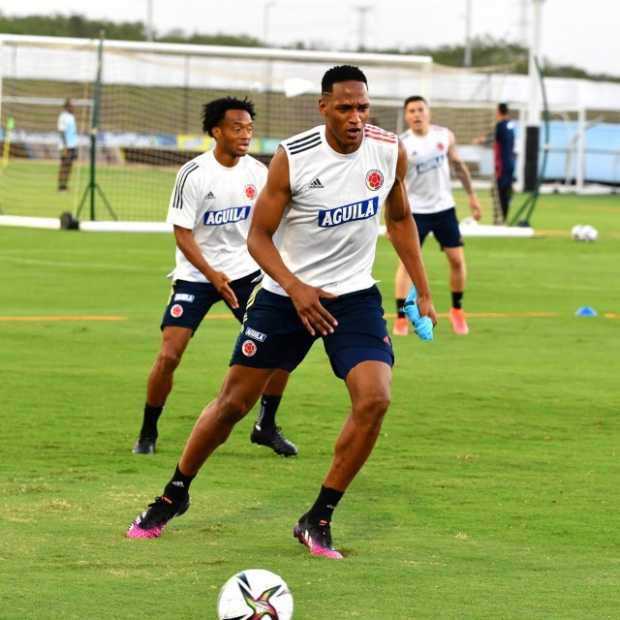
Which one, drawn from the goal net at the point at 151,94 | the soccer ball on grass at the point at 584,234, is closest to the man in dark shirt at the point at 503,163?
the goal net at the point at 151,94

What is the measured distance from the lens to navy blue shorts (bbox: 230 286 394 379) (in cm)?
756

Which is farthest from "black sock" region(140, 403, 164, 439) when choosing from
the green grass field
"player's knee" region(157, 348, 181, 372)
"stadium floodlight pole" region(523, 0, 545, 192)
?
"stadium floodlight pole" region(523, 0, 545, 192)

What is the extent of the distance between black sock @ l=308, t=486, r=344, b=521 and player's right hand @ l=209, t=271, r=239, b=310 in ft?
8.73

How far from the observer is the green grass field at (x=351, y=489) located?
21.8 feet

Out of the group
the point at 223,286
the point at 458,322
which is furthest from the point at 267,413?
the point at 458,322

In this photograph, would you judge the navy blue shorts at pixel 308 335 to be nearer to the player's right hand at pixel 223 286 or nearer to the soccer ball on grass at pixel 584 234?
the player's right hand at pixel 223 286

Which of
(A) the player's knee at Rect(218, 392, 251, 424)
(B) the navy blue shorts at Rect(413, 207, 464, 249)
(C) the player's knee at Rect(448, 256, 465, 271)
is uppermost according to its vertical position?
(B) the navy blue shorts at Rect(413, 207, 464, 249)

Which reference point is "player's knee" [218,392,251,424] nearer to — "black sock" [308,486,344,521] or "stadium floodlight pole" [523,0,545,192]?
"black sock" [308,486,344,521]

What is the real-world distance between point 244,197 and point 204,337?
5.38 meters

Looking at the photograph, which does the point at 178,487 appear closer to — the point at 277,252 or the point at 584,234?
the point at 277,252

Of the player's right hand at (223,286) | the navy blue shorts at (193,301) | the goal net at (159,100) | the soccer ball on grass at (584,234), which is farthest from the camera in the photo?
the goal net at (159,100)

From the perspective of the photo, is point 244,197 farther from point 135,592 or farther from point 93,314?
point 93,314

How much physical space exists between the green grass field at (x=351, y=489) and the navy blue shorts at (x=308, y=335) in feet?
2.78

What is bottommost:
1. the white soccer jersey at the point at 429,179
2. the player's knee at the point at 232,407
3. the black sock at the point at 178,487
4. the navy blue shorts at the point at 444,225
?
the black sock at the point at 178,487
